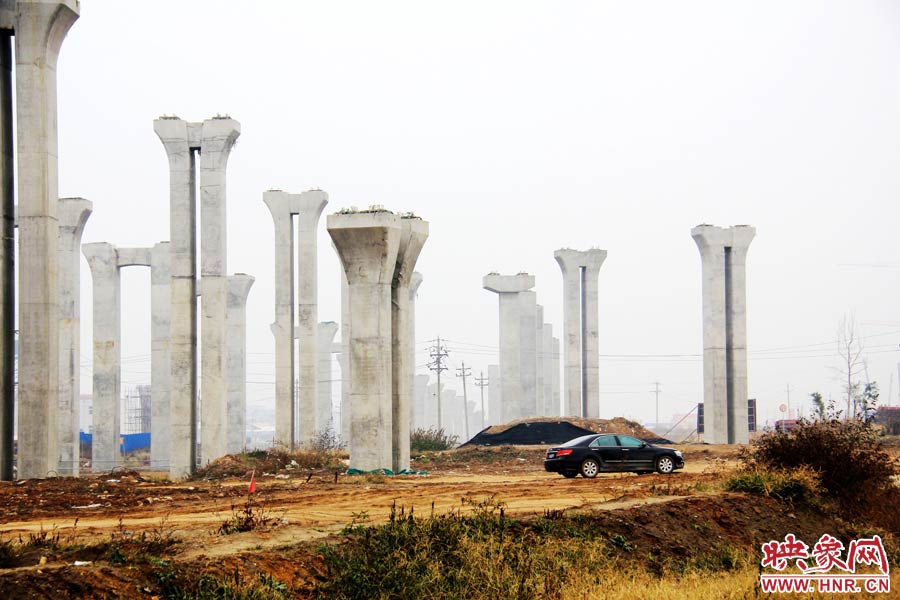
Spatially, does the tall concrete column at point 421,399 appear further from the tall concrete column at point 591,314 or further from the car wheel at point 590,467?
the car wheel at point 590,467

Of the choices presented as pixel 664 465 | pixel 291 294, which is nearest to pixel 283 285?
pixel 291 294

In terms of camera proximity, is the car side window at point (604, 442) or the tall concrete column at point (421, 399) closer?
the car side window at point (604, 442)

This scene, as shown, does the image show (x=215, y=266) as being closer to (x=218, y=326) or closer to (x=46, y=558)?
(x=218, y=326)

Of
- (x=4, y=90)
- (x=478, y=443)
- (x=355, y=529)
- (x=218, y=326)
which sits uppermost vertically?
(x=4, y=90)

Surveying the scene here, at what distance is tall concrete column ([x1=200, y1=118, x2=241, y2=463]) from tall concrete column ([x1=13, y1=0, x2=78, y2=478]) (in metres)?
8.21

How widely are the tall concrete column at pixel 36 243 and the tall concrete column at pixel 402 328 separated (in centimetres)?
937

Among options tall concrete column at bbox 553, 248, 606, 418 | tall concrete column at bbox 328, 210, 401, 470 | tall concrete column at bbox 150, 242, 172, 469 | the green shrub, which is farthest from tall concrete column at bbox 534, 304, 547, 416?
tall concrete column at bbox 328, 210, 401, 470

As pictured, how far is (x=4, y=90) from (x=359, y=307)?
10.5 metres

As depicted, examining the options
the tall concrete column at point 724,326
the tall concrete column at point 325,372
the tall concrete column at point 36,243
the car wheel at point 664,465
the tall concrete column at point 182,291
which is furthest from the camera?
the tall concrete column at point 325,372

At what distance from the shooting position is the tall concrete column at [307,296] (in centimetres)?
4425

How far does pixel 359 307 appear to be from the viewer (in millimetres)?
29875

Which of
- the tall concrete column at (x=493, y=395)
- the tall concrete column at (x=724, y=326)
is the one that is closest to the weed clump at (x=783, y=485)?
the tall concrete column at (x=724, y=326)

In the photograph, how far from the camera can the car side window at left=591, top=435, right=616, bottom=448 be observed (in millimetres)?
27094

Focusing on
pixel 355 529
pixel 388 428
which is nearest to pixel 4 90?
pixel 388 428
